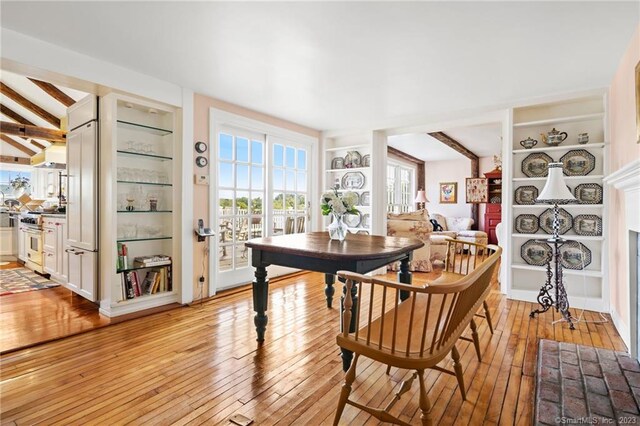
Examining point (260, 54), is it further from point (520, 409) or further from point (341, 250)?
point (520, 409)

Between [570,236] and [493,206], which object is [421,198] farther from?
[570,236]

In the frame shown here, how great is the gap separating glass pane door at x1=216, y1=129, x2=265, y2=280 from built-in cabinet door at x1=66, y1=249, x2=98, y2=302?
1246mm

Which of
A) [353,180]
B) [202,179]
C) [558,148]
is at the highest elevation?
[558,148]

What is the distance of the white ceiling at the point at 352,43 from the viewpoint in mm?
2000

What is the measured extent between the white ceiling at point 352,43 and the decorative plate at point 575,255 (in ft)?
5.47

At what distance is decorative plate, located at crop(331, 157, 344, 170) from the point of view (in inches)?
210

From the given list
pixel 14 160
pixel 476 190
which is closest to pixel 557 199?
pixel 476 190

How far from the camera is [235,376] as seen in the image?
2.00 meters

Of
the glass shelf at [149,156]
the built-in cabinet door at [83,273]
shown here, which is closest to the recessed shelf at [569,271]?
the glass shelf at [149,156]

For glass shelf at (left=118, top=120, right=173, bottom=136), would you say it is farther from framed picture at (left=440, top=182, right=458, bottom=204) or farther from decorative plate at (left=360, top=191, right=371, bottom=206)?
framed picture at (left=440, top=182, right=458, bottom=204)

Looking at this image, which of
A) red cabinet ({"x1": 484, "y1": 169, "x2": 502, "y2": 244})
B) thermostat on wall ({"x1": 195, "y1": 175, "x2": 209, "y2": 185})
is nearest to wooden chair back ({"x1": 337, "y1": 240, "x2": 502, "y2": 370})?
thermostat on wall ({"x1": 195, "y1": 175, "x2": 209, "y2": 185})

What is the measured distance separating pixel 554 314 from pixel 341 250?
259 cm

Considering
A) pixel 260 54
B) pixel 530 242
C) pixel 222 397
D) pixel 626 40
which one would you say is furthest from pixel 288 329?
pixel 626 40

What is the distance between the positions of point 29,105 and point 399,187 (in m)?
7.18
